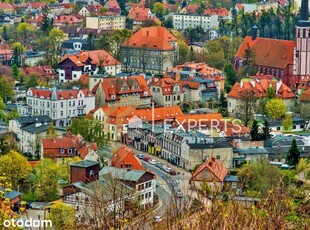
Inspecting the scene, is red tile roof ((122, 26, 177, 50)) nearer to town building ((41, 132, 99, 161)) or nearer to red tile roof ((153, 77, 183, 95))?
red tile roof ((153, 77, 183, 95))

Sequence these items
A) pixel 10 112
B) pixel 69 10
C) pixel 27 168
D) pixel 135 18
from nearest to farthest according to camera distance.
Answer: pixel 27 168 < pixel 10 112 < pixel 135 18 < pixel 69 10

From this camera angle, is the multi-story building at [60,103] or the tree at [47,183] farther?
the multi-story building at [60,103]

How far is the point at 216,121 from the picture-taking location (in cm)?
2150

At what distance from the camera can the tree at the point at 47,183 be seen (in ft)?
54.2

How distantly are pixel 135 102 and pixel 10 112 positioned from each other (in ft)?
11.2

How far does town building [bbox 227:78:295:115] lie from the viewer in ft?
79.3

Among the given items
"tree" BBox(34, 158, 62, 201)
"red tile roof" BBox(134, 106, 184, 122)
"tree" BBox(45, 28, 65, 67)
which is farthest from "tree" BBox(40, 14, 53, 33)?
"tree" BBox(34, 158, 62, 201)

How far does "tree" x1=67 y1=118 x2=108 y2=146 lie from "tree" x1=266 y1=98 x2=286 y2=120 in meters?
4.60

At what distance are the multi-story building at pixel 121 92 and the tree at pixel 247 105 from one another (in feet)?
8.22

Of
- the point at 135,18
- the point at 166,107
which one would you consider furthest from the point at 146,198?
the point at 135,18

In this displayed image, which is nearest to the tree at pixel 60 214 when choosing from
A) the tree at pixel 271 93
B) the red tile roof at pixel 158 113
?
the red tile roof at pixel 158 113

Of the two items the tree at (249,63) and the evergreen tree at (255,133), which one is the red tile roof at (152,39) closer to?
the tree at (249,63)

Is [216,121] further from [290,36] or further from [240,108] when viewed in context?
[290,36]

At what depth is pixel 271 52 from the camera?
28.6 metres
